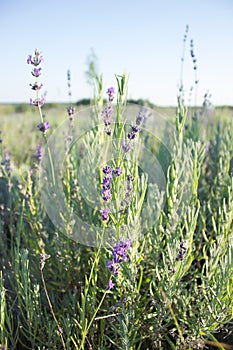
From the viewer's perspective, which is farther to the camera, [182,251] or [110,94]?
[110,94]

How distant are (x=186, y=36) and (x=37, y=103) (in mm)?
1189

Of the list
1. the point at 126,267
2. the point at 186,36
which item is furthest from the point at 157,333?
the point at 186,36

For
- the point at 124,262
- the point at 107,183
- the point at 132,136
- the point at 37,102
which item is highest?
the point at 37,102

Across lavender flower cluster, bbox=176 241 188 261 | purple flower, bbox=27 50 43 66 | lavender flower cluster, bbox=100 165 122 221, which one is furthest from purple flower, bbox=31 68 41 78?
lavender flower cluster, bbox=176 241 188 261

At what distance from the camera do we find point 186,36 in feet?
6.94

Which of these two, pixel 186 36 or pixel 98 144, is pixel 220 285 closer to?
pixel 98 144

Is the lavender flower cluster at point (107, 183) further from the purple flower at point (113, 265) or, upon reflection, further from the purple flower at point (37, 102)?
the purple flower at point (37, 102)

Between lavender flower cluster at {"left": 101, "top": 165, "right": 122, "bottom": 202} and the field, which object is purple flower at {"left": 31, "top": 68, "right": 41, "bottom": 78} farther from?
lavender flower cluster at {"left": 101, "top": 165, "right": 122, "bottom": 202}

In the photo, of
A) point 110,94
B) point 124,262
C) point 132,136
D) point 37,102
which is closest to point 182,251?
point 124,262

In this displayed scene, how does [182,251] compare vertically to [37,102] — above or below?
below

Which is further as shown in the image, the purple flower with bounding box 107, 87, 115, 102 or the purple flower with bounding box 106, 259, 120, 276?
the purple flower with bounding box 107, 87, 115, 102

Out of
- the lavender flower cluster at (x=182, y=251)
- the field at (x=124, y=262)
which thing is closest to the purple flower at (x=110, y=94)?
the field at (x=124, y=262)

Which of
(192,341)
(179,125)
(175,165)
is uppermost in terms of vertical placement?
(179,125)

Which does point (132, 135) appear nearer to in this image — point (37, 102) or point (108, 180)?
point (108, 180)
